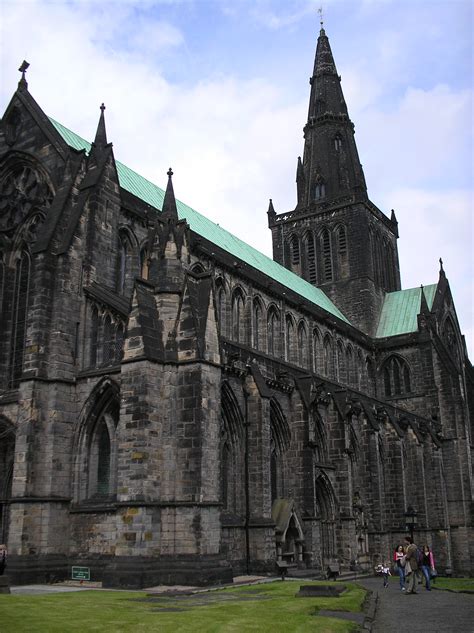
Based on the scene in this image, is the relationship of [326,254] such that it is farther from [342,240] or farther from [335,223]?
[335,223]

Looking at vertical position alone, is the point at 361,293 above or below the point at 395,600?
above

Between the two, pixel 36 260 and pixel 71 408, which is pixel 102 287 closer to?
pixel 36 260

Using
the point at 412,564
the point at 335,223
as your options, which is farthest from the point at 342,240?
the point at 412,564

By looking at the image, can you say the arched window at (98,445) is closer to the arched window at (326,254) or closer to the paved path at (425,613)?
the paved path at (425,613)

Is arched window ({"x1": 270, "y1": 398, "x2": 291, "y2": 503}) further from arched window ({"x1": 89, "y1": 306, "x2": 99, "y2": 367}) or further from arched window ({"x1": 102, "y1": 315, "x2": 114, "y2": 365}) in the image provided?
arched window ({"x1": 89, "y1": 306, "x2": 99, "y2": 367})

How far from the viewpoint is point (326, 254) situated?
62.4 meters

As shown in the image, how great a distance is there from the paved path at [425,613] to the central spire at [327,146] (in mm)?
46122

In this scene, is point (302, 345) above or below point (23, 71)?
below

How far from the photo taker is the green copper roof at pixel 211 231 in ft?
114

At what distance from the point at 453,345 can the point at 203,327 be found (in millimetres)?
43857

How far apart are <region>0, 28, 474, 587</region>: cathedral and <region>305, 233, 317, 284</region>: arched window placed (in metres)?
14.7

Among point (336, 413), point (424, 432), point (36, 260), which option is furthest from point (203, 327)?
point (424, 432)

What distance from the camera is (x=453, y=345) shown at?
62656mm

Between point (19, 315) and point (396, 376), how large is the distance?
3579cm
